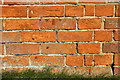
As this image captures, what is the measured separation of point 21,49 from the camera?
A: 1407 millimetres

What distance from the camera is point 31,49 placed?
1.41 m

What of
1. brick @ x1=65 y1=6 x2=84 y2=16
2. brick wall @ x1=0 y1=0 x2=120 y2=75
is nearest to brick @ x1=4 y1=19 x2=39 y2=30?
brick wall @ x1=0 y1=0 x2=120 y2=75

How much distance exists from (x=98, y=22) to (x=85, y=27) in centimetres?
10

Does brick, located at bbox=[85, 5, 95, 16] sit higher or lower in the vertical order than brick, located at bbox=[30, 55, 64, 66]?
higher

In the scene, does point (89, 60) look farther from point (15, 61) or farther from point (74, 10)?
point (15, 61)

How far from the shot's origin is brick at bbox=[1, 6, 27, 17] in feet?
4.49

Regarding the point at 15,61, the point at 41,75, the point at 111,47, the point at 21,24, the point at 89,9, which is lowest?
the point at 41,75

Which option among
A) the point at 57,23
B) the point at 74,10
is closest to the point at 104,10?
the point at 74,10

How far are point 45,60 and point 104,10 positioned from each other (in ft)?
1.85

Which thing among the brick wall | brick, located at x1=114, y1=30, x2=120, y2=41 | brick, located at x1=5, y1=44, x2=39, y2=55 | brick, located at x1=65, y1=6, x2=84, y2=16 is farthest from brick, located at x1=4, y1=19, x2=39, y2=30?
brick, located at x1=114, y1=30, x2=120, y2=41

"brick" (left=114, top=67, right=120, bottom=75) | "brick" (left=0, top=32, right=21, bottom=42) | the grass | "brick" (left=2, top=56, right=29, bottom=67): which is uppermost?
"brick" (left=0, top=32, right=21, bottom=42)

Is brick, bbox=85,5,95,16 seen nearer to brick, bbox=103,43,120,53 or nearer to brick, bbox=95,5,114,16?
brick, bbox=95,5,114,16

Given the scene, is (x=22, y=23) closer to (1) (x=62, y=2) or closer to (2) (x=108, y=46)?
(1) (x=62, y=2)

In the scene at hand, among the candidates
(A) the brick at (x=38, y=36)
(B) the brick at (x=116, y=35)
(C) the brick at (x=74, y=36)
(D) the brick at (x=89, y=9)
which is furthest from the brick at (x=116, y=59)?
(A) the brick at (x=38, y=36)
